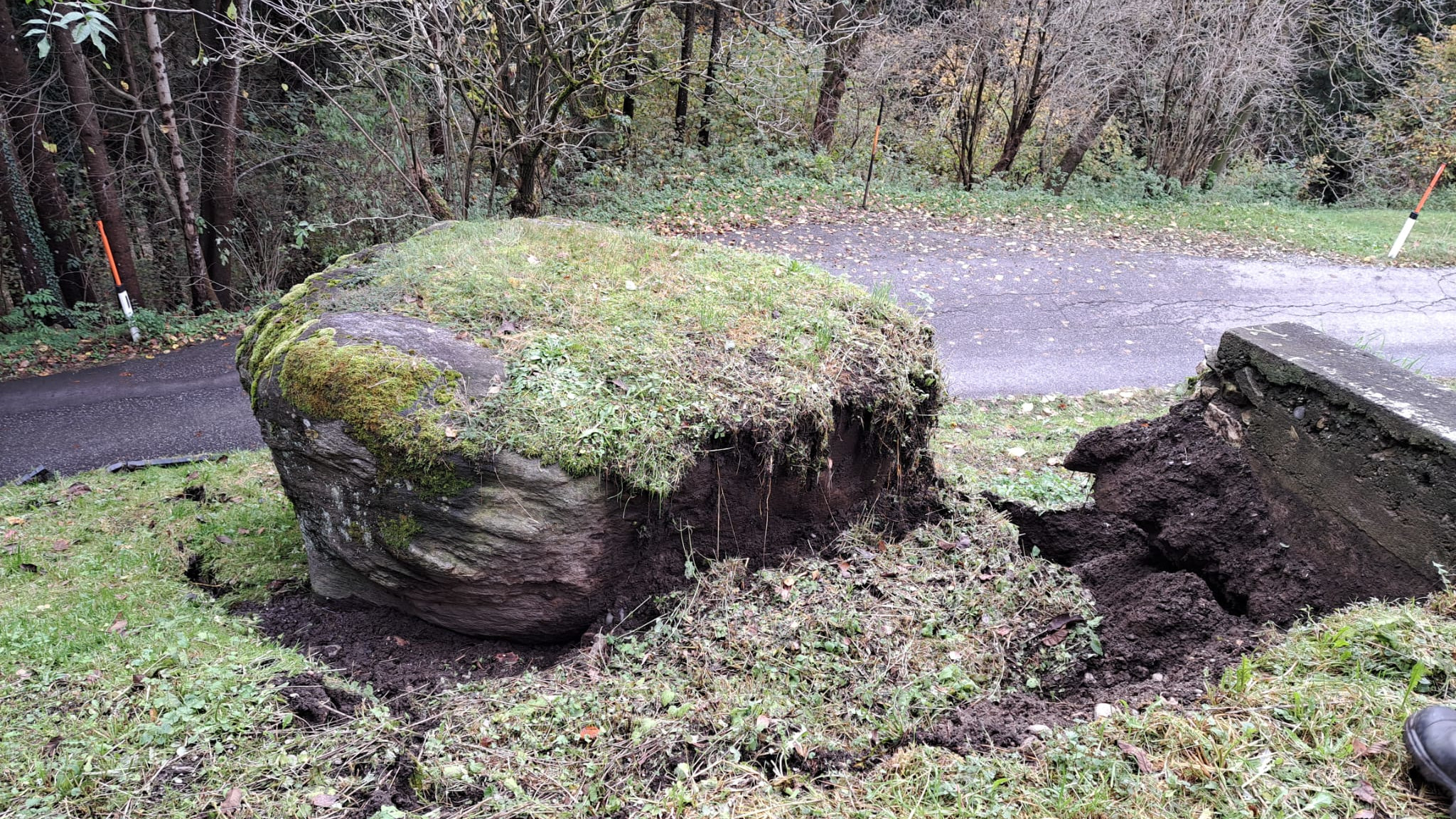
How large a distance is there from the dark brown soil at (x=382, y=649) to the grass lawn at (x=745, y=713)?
13 cm

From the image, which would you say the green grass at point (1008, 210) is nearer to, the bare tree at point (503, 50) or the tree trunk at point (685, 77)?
the tree trunk at point (685, 77)

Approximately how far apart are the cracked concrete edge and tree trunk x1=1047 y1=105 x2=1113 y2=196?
12483 millimetres

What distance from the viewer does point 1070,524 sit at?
14.6 feet

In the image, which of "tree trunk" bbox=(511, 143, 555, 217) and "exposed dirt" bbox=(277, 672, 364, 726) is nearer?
"exposed dirt" bbox=(277, 672, 364, 726)

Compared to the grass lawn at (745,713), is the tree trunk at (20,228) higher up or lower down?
lower down

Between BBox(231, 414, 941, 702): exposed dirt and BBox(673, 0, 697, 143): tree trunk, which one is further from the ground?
BBox(673, 0, 697, 143): tree trunk

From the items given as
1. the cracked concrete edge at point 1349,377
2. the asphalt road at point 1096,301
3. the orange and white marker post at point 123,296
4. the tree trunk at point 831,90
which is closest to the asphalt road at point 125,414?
the orange and white marker post at point 123,296

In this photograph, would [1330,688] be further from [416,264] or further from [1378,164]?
[1378,164]

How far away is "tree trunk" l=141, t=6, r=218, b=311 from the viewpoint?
367 inches

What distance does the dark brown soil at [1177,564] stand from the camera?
3121mm

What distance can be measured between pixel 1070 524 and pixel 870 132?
1319 cm

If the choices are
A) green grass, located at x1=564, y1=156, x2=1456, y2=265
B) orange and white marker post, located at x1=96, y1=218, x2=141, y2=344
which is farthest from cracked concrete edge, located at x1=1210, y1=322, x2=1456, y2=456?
orange and white marker post, located at x1=96, y1=218, x2=141, y2=344

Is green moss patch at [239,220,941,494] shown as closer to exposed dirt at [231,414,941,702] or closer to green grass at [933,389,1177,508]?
exposed dirt at [231,414,941,702]

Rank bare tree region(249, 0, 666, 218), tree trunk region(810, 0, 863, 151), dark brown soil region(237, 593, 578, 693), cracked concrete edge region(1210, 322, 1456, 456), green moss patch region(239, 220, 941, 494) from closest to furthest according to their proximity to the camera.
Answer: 1. cracked concrete edge region(1210, 322, 1456, 456)
2. dark brown soil region(237, 593, 578, 693)
3. green moss patch region(239, 220, 941, 494)
4. bare tree region(249, 0, 666, 218)
5. tree trunk region(810, 0, 863, 151)
